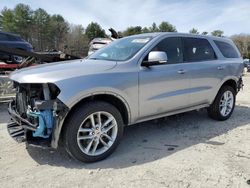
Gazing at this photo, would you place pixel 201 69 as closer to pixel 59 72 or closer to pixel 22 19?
pixel 59 72

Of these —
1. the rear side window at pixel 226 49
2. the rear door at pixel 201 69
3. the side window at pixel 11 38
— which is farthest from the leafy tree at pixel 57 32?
the rear door at pixel 201 69

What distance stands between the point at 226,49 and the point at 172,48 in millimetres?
1871

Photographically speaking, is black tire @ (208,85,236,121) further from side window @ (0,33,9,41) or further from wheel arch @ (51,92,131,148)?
side window @ (0,33,9,41)

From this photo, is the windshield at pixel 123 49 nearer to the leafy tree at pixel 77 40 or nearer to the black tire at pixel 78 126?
the black tire at pixel 78 126

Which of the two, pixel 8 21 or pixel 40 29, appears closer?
pixel 8 21

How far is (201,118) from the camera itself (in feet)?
21.2

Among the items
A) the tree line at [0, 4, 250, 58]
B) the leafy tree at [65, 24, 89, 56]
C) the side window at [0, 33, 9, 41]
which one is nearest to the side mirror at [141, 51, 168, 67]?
the side window at [0, 33, 9, 41]

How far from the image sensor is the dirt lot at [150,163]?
3.54 m

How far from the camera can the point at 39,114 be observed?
373 centimetres

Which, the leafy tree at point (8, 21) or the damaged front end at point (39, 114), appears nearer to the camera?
the damaged front end at point (39, 114)

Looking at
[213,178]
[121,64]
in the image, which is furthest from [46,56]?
[213,178]

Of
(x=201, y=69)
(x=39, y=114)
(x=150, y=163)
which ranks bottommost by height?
(x=150, y=163)

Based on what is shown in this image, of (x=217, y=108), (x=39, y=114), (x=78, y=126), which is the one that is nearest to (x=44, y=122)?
(x=39, y=114)

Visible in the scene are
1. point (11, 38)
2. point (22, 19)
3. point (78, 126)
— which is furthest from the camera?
point (22, 19)
